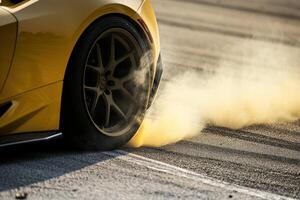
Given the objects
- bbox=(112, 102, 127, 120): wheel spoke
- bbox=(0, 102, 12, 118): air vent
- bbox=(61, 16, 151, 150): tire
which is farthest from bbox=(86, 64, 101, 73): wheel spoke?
bbox=(0, 102, 12, 118): air vent

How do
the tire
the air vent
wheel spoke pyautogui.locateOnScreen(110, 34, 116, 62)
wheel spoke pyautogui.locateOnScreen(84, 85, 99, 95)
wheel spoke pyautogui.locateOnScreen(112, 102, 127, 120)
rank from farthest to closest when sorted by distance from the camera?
1. wheel spoke pyautogui.locateOnScreen(112, 102, 127, 120)
2. wheel spoke pyautogui.locateOnScreen(110, 34, 116, 62)
3. wheel spoke pyautogui.locateOnScreen(84, 85, 99, 95)
4. the tire
5. the air vent

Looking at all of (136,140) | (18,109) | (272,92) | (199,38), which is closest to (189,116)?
(136,140)

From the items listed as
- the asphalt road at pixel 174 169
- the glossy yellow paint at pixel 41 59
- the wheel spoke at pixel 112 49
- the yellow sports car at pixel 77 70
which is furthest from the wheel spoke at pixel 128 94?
the glossy yellow paint at pixel 41 59

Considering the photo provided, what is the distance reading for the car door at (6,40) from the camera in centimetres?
575

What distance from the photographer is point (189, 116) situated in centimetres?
803

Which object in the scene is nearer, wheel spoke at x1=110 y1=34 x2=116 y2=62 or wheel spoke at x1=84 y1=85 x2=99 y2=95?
wheel spoke at x1=84 y1=85 x2=99 y2=95

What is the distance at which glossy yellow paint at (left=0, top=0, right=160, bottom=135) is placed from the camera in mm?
5879

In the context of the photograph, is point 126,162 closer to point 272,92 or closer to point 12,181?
point 12,181

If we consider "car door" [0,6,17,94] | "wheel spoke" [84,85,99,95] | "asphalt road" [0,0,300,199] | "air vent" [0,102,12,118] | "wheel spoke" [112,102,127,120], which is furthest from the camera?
"wheel spoke" [112,102,127,120]

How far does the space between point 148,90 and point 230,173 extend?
100 cm

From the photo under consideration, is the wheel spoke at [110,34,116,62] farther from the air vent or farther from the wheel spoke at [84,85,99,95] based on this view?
the air vent

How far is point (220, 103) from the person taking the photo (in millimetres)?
8688

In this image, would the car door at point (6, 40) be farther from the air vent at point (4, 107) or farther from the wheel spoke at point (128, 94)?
the wheel spoke at point (128, 94)

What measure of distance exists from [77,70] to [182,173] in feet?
3.07
